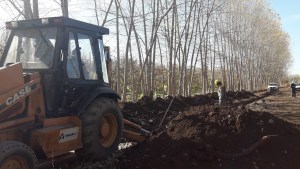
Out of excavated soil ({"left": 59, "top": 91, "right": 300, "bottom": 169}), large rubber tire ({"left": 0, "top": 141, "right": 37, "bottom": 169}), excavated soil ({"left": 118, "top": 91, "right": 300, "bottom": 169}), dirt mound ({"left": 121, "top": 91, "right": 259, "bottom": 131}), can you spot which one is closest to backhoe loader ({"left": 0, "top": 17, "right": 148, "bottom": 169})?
large rubber tire ({"left": 0, "top": 141, "right": 37, "bottom": 169})

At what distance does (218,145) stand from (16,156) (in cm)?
366

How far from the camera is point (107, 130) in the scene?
23.1ft

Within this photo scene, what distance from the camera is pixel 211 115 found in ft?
26.7

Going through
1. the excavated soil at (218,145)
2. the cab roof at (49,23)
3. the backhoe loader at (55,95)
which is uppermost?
the cab roof at (49,23)

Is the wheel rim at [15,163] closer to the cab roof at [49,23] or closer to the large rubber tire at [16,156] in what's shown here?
the large rubber tire at [16,156]

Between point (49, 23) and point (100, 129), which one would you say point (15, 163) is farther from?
point (49, 23)

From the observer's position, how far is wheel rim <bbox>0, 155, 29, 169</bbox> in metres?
4.79

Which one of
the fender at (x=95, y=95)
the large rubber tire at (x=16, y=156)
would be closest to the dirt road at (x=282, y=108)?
the fender at (x=95, y=95)

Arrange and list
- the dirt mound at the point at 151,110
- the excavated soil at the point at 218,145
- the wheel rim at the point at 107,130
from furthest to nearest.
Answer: the dirt mound at the point at 151,110
the wheel rim at the point at 107,130
the excavated soil at the point at 218,145

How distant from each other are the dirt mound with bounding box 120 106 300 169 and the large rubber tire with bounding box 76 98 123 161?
402 mm

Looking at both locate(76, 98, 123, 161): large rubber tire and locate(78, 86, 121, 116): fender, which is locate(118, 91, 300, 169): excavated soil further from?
locate(78, 86, 121, 116): fender

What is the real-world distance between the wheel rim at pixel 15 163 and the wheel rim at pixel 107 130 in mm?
1955

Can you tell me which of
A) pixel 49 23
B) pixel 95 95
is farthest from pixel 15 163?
pixel 49 23

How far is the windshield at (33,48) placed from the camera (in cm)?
604
